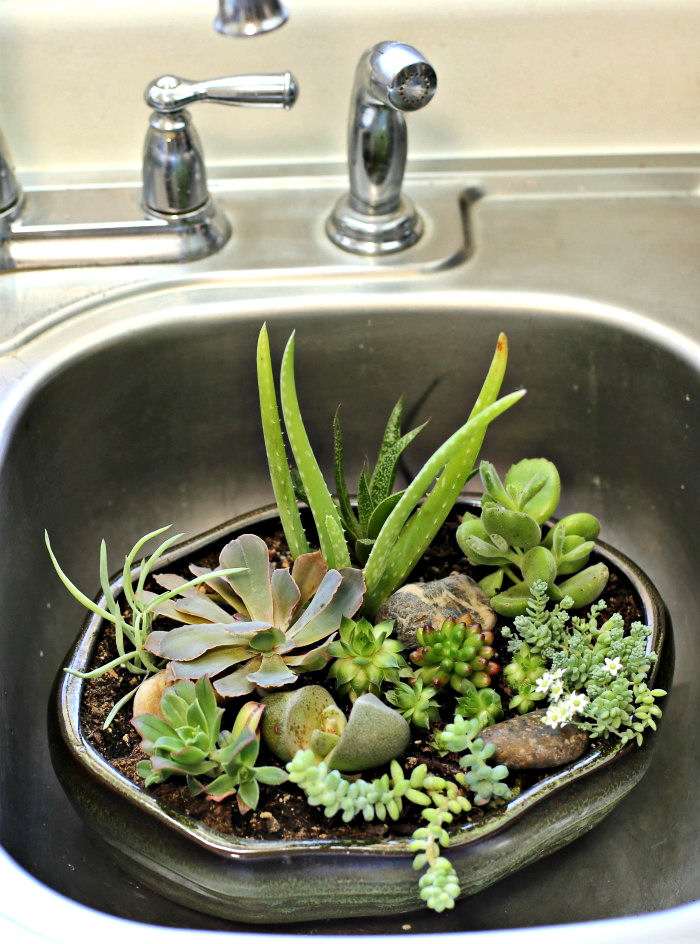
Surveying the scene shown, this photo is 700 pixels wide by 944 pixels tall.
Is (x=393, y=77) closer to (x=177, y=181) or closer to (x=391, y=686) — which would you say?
(x=177, y=181)

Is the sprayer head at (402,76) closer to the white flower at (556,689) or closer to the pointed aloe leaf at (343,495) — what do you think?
the pointed aloe leaf at (343,495)

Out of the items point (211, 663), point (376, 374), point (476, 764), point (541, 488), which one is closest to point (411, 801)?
point (476, 764)

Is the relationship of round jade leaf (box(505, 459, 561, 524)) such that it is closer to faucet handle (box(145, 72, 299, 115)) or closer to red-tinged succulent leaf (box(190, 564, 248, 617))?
red-tinged succulent leaf (box(190, 564, 248, 617))

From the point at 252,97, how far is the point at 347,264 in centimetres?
16

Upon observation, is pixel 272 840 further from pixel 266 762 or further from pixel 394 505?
pixel 394 505

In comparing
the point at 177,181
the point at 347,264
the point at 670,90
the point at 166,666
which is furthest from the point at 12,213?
the point at 670,90

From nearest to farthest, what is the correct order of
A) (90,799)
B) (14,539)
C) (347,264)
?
(90,799) < (14,539) < (347,264)

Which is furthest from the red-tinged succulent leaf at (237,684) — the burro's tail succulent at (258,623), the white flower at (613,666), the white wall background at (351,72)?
the white wall background at (351,72)

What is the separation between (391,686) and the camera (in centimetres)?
65

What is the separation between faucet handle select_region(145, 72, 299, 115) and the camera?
703mm

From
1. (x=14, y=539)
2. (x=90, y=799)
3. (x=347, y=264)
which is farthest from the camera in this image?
(x=347, y=264)

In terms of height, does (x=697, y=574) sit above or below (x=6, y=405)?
below

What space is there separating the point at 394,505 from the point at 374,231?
0.84ft

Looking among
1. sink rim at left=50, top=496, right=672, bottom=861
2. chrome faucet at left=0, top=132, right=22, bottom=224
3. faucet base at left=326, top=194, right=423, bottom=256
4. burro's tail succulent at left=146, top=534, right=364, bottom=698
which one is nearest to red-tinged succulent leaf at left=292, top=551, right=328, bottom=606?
burro's tail succulent at left=146, top=534, right=364, bottom=698
